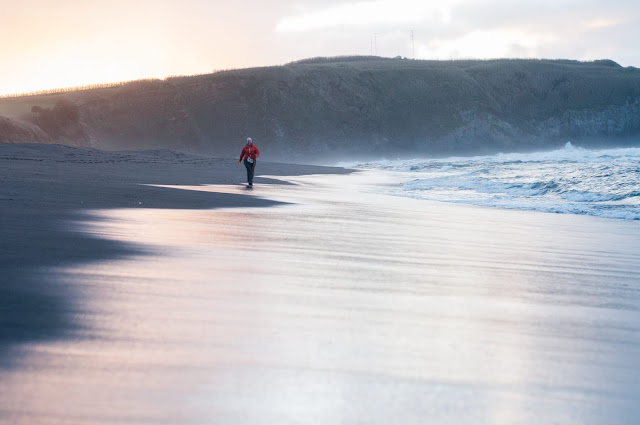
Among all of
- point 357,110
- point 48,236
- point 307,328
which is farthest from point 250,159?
point 357,110

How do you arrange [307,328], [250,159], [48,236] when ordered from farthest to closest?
[250,159], [48,236], [307,328]

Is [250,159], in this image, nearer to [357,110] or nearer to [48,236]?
[48,236]

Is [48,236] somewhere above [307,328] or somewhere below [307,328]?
above

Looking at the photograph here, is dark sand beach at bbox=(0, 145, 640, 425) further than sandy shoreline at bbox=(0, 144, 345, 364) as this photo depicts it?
No

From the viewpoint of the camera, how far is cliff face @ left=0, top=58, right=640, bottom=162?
Result: 90875 millimetres

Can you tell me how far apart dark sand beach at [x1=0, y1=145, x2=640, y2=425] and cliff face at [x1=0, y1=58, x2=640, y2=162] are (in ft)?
235

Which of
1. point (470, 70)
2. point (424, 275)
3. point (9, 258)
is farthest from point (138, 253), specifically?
point (470, 70)

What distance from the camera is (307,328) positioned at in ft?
13.9

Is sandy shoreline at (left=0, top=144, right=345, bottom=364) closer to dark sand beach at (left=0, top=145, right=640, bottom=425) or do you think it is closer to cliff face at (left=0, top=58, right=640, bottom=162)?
dark sand beach at (left=0, top=145, right=640, bottom=425)

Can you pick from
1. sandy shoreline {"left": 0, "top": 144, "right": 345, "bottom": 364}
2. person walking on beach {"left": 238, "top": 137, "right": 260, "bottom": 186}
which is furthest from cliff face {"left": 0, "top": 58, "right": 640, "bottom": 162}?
sandy shoreline {"left": 0, "top": 144, "right": 345, "bottom": 364}

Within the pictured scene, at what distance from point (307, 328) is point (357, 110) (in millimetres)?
97357

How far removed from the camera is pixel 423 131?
99500 mm

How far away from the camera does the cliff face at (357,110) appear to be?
90.9 metres

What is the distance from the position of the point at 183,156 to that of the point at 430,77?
72.7 meters
